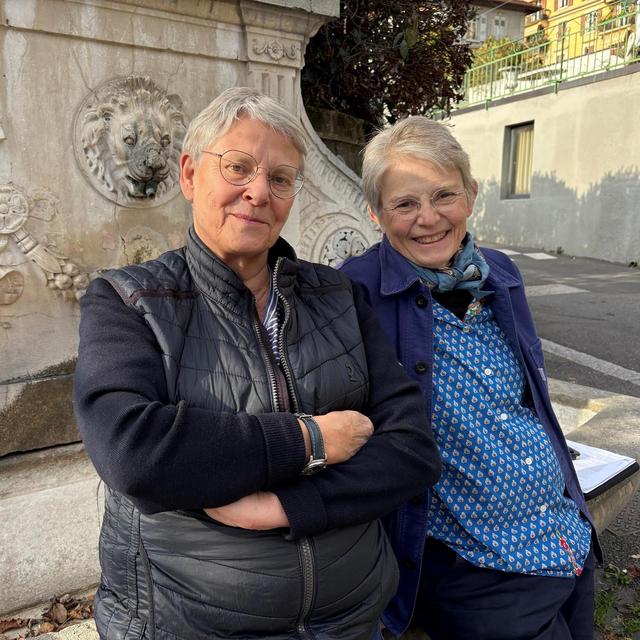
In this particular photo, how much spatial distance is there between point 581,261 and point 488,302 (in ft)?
42.5

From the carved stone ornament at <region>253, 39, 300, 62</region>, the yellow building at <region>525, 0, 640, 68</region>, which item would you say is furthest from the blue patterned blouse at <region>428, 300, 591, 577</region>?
the yellow building at <region>525, 0, 640, 68</region>

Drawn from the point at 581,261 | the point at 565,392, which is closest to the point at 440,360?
the point at 565,392

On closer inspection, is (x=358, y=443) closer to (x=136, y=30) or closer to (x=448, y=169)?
(x=448, y=169)

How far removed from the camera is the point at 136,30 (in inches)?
98.8

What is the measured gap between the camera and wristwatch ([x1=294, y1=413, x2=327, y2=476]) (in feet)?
4.17

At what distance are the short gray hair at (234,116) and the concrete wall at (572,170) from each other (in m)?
13.0

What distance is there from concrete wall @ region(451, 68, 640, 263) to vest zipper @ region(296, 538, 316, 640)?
43.4 ft

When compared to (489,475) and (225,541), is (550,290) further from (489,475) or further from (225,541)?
(225,541)

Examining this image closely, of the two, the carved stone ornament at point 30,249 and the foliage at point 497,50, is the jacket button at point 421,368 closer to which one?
the carved stone ornament at point 30,249

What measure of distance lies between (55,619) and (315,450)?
151 cm

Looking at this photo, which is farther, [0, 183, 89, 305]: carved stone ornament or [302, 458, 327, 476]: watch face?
[0, 183, 89, 305]: carved stone ornament

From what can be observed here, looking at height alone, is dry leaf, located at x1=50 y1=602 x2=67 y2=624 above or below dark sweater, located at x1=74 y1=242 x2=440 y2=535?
below

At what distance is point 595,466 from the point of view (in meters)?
2.41

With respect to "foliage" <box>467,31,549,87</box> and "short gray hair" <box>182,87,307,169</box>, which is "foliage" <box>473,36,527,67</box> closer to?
"foliage" <box>467,31,549,87</box>
